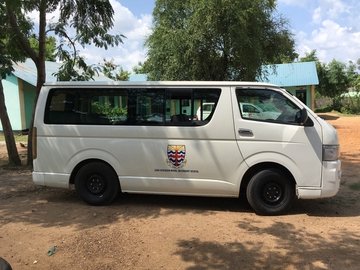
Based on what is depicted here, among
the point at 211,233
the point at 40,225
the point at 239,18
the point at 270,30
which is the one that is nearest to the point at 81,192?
the point at 40,225

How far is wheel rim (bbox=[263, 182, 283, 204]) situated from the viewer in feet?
21.7

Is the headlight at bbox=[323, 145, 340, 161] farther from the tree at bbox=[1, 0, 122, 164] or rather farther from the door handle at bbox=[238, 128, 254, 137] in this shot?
the tree at bbox=[1, 0, 122, 164]

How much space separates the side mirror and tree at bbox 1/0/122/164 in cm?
584

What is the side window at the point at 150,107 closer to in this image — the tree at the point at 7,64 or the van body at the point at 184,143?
the van body at the point at 184,143

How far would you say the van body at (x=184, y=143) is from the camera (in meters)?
6.46

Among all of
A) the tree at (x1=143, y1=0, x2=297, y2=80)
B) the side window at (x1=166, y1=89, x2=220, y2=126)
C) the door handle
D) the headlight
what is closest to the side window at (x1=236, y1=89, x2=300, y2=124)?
the door handle

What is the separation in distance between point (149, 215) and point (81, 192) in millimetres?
1292

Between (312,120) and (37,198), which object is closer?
(312,120)

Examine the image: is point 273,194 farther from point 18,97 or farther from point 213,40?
point 18,97

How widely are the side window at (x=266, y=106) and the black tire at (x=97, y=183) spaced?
231 centimetres

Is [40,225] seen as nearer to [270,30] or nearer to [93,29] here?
[93,29]

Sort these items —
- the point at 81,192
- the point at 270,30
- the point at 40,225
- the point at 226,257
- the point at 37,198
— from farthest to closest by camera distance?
the point at 270,30, the point at 37,198, the point at 81,192, the point at 40,225, the point at 226,257

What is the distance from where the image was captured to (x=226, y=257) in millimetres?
5008

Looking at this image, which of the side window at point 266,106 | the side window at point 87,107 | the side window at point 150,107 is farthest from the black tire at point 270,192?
the side window at point 87,107
